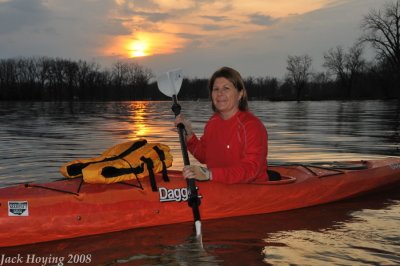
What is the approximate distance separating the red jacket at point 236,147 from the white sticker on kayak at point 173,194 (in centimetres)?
48

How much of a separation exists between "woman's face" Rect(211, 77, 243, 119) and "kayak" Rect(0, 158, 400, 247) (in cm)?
89

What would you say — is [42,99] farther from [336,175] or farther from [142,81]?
[336,175]

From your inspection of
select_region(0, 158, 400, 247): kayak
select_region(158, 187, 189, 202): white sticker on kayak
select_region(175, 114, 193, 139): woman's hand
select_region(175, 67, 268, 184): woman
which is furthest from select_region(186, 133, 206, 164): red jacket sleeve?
select_region(158, 187, 189, 202): white sticker on kayak

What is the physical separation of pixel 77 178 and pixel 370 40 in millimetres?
59220

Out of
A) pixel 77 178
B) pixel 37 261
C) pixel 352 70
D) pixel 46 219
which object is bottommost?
pixel 37 261

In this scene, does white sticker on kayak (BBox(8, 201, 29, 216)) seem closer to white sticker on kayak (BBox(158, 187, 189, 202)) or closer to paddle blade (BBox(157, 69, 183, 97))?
white sticker on kayak (BBox(158, 187, 189, 202))

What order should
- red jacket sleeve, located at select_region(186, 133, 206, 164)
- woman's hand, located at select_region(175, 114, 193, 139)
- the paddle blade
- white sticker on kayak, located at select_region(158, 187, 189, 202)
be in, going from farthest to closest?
Result: the paddle blade → red jacket sleeve, located at select_region(186, 133, 206, 164) → woman's hand, located at select_region(175, 114, 193, 139) → white sticker on kayak, located at select_region(158, 187, 189, 202)

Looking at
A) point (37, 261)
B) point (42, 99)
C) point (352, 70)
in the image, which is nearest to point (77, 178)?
point (37, 261)

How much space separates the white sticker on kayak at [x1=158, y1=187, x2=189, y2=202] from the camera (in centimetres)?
468

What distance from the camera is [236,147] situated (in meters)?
4.66

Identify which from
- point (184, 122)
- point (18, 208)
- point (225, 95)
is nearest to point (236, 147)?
point (225, 95)

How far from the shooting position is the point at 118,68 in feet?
396

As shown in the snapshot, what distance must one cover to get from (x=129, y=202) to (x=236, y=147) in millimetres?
1269

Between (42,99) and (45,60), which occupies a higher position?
(45,60)
